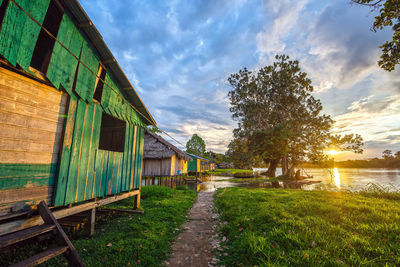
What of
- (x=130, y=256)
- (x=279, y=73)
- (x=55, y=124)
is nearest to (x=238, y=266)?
(x=130, y=256)

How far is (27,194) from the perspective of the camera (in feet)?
11.6

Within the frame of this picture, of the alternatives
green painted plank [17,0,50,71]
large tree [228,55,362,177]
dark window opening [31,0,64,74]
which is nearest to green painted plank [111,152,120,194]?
dark window opening [31,0,64,74]

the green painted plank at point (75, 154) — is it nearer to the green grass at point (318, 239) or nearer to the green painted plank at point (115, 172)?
the green painted plank at point (115, 172)

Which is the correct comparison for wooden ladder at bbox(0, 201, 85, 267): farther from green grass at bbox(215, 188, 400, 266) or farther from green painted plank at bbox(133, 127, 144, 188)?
green painted plank at bbox(133, 127, 144, 188)

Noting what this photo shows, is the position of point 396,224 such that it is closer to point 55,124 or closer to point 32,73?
point 55,124

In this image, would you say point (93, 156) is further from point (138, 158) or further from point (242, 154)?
point (242, 154)

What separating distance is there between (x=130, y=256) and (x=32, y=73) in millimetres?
4609

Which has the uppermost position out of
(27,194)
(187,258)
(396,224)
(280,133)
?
(280,133)

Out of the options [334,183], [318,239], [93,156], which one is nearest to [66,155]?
[93,156]

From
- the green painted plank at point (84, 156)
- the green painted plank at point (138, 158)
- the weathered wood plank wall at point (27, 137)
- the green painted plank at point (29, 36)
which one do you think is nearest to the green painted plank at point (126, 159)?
the green painted plank at point (138, 158)

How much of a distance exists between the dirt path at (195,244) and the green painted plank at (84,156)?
3131 mm

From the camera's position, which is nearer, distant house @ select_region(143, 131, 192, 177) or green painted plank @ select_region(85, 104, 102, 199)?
green painted plank @ select_region(85, 104, 102, 199)

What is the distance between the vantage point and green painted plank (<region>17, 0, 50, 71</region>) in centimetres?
332

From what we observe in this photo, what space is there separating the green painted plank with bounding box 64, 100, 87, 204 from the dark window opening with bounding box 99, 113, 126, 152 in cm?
404
